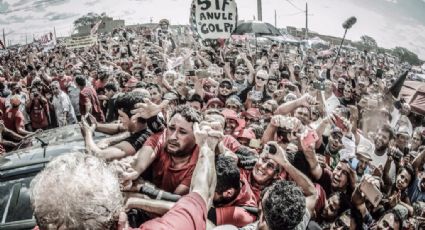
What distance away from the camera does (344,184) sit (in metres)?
3.08

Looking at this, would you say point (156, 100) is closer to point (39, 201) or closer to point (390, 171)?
point (390, 171)

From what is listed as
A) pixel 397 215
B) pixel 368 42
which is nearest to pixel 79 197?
pixel 397 215

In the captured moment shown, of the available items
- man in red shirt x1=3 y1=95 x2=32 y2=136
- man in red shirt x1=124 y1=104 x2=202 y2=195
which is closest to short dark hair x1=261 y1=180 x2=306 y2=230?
man in red shirt x1=124 y1=104 x2=202 y2=195

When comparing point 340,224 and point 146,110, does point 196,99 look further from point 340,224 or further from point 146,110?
point 340,224

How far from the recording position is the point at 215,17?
5.01 meters

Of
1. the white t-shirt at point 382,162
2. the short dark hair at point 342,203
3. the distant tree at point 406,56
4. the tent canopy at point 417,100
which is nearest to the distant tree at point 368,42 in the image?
the distant tree at point 406,56

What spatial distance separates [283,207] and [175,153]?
92 centimetres

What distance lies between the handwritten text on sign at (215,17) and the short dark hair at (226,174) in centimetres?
306

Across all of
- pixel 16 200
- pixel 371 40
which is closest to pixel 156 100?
pixel 16 200

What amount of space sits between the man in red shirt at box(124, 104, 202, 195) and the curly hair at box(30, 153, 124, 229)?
3.64 feet

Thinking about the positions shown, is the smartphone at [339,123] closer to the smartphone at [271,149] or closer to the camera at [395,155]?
the camera at [395,155]

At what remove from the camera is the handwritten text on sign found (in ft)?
16.3

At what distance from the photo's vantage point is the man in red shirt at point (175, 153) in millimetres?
2453

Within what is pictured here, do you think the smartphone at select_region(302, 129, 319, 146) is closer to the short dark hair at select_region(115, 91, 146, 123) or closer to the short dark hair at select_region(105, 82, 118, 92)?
the short dark hair at select_region(115, 91, 146, 123)
